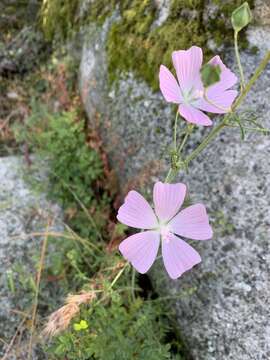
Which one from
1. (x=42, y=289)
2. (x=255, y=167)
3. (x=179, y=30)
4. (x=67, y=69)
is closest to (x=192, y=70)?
(x=255, y=167)

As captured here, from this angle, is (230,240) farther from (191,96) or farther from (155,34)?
(155,34)

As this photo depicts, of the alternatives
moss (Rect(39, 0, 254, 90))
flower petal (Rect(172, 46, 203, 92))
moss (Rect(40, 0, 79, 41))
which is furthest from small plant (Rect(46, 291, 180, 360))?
moss (Rect(40, 0, 79, 41))

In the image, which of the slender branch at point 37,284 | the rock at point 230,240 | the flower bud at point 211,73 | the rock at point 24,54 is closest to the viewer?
the flower bud at point 211,73

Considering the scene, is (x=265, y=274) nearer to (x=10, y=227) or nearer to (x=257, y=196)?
(x=257, y=196)

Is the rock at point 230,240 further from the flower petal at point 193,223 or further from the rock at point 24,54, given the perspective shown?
the rock at point 24,54

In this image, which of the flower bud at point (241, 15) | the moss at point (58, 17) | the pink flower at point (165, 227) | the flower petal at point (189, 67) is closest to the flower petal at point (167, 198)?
the pink flower at point (165, 227)
